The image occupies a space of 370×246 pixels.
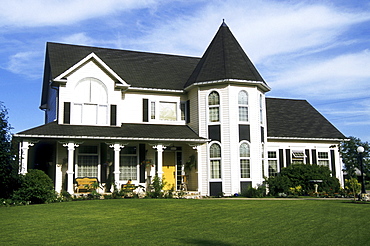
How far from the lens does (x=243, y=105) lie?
24391 mm

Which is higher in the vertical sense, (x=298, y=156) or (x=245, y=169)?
(x=298, y=156)

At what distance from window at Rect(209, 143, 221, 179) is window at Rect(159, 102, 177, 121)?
356 centimetres

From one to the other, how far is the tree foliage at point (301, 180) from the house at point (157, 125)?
105cm

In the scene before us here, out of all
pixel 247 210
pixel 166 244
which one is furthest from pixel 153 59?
pixel 166 244

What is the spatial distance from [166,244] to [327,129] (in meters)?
23.9

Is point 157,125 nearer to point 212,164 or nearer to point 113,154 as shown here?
point 113,154

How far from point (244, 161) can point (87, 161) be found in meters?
9.06

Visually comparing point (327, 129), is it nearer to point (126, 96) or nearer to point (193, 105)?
point (193, 105)

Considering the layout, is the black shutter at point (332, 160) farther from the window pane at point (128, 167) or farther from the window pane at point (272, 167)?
the window pane at point (128, 167)

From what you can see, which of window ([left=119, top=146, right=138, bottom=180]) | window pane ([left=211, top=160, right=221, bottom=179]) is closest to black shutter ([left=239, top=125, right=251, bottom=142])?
window pane ([left=211, top=160, right=221, bottom=179])

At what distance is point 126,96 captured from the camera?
25125mm

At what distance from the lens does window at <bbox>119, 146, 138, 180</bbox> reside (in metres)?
24.1

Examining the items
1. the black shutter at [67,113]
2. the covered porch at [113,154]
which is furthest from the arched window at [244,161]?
the black shutter at [67,113]

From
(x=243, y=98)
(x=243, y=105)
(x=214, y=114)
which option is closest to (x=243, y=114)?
(x=243, y=105)
